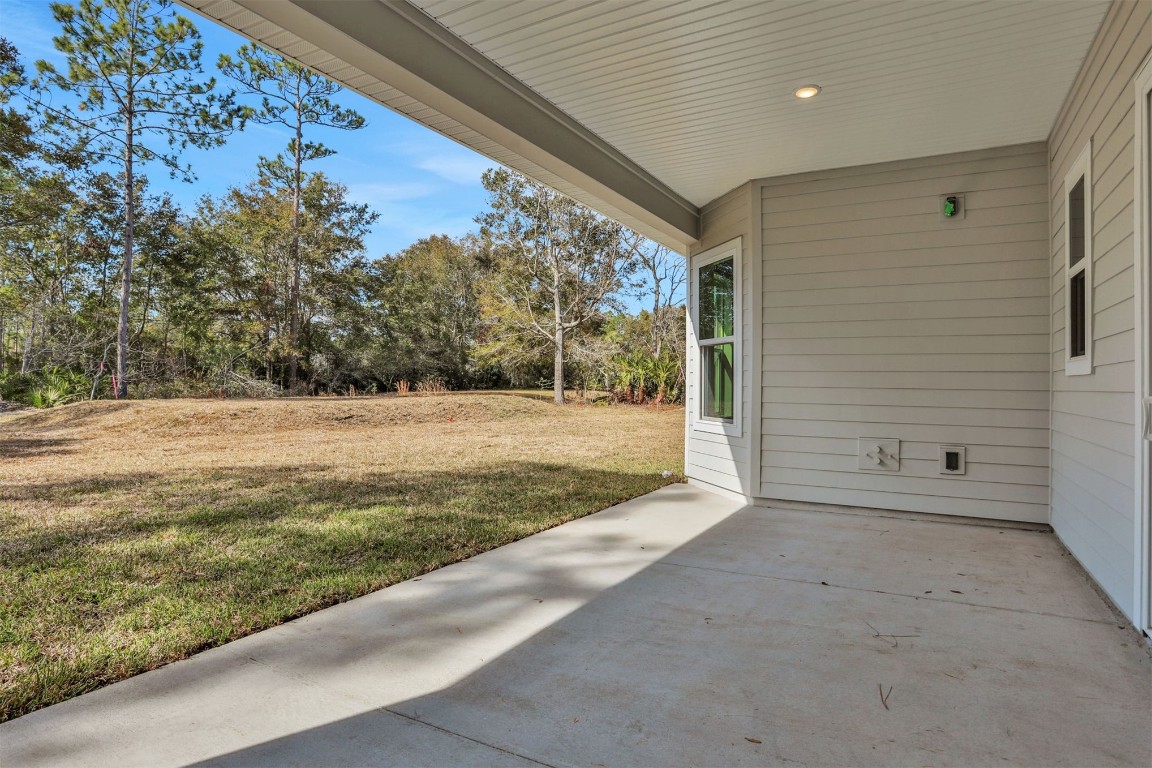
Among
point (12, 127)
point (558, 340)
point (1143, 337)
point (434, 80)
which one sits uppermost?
point (12, 127)

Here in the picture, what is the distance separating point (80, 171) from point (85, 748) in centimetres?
1434

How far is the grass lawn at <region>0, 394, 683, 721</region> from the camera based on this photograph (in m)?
2.24

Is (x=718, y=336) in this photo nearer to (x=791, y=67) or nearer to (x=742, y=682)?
(x=791, y=67)

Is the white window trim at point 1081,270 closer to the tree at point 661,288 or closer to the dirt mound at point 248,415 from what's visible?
the dirt mound at point 248,415

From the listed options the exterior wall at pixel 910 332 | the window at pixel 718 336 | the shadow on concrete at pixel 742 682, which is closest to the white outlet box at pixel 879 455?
the exterior wall at pixel 910 332

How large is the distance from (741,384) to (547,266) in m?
11.3

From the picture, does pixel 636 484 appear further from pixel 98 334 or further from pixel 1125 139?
pixel 98 334

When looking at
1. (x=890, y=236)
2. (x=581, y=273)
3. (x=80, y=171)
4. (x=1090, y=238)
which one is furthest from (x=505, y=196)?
(x=1090, y=238)

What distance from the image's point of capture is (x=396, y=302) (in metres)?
17.4

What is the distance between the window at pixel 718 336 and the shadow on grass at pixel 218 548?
0.94 meters

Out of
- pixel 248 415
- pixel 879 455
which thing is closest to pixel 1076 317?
pixel 879 455

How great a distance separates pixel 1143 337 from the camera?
83.7 inches

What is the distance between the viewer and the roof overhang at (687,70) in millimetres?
2404

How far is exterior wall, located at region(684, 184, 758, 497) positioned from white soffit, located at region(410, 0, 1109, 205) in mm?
782
